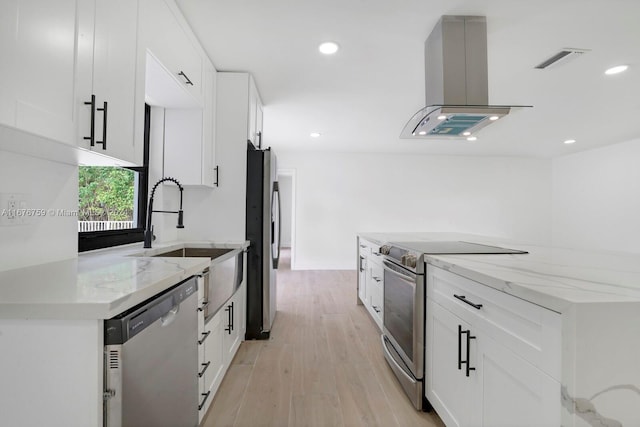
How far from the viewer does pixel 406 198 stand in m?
6.44

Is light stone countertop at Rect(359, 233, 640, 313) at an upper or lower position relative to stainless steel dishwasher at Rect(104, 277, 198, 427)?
upper

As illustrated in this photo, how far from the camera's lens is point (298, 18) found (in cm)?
195

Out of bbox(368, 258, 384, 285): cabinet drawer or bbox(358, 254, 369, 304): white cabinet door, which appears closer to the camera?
bbox(368, 258, 384, 285): cabinet drawer

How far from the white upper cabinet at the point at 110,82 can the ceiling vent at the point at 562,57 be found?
292 centimetres

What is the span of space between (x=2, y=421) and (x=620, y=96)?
201 inches

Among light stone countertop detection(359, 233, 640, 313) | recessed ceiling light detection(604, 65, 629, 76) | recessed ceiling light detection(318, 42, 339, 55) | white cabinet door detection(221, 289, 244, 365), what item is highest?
recessed ceiling light detection(604, 65, 629, 76)

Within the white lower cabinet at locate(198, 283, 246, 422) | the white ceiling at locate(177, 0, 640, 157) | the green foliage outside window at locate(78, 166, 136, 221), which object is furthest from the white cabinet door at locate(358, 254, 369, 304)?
the green foliage outside window at locate(78, 166, 136, 221)

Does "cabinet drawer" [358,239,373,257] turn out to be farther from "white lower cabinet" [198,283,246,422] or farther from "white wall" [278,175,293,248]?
"white wall" [278,175,293,248]

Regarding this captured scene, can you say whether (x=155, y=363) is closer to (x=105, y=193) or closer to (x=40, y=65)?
(x=40, y=65)

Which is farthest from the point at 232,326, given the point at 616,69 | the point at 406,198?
the point at 406,198

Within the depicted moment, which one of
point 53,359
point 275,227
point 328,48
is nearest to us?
point 53,359

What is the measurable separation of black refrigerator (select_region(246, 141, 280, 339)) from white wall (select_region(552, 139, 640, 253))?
6392 millimetres

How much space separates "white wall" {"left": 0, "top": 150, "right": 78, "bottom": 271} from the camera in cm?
115

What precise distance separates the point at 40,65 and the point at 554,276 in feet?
5.95
